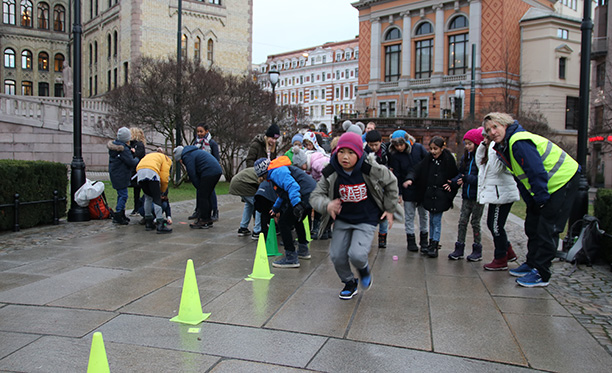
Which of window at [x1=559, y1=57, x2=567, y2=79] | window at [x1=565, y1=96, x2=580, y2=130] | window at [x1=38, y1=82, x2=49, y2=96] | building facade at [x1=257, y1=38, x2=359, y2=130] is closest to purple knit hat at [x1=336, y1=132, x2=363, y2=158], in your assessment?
window at [x1=565, y1=96, x2=580, y2=130]

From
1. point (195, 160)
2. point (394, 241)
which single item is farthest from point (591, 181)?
point (195, 160)

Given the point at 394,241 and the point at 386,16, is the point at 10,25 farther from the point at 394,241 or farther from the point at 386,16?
the point at 394,241

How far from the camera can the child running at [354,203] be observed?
4891 millimetres

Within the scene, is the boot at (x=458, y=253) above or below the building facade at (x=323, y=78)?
below

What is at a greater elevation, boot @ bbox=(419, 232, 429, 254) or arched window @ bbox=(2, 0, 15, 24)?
arched window @ bbox=(2, 0, 15, 24)

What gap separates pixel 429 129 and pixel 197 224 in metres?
39.0

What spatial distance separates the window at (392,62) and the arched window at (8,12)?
41.8 meters

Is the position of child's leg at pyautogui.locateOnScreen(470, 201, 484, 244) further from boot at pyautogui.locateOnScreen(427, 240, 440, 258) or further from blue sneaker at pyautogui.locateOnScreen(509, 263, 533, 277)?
blue sneaker at pyautogui.locateOnScreen(509, 263, 533, 277)

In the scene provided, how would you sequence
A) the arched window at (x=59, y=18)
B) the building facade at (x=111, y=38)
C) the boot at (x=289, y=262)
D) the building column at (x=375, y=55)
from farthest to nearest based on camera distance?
the building column at (x=375, y=55), the arched window at (x=59, y=18), the building facade at (x=111, y=38), the boot at (x=289, y=262)

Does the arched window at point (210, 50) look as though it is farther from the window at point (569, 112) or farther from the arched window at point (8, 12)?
the window at point (569, 112)

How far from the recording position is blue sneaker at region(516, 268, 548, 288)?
18.5 ft

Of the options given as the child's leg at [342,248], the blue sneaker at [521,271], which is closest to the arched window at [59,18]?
the child's leg at [342,248]

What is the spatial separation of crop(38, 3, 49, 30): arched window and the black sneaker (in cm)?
5917

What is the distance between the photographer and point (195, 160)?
8.87 meters
